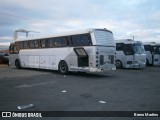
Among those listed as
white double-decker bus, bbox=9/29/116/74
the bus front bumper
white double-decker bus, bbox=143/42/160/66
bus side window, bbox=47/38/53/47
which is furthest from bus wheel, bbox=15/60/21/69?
white double-decker bus, bbox=143/42/160/66

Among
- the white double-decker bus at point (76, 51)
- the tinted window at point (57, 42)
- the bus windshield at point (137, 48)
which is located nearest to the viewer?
the white double-decker bus at point (76, 51)

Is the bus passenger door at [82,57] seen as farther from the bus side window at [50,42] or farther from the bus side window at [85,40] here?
the bus side window at [50,42]

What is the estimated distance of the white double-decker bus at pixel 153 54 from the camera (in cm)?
2980

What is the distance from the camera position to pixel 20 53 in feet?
82.0

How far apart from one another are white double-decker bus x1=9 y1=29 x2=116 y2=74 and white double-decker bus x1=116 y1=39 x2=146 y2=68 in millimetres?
6985

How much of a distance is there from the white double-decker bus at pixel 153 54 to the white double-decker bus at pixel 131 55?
216 inches

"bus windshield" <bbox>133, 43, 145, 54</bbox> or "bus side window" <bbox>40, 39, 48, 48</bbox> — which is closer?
"bus side window" <bbox>40, 39, 48, 48</bbox>

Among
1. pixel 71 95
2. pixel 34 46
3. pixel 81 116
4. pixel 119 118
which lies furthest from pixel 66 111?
→ pixel 34 46

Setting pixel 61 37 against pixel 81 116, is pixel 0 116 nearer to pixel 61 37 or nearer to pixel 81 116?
pixel 81 116

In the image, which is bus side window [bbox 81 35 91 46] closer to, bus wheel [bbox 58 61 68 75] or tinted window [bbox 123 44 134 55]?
bus wheel [bbox 58 61 68 75]

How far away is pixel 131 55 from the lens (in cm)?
2453

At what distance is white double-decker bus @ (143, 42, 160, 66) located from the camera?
97.8ft

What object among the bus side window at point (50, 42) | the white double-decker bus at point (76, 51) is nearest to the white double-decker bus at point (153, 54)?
the white double-decker bus at point (76, 51)

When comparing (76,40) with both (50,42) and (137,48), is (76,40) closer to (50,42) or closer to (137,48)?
(50,42)
